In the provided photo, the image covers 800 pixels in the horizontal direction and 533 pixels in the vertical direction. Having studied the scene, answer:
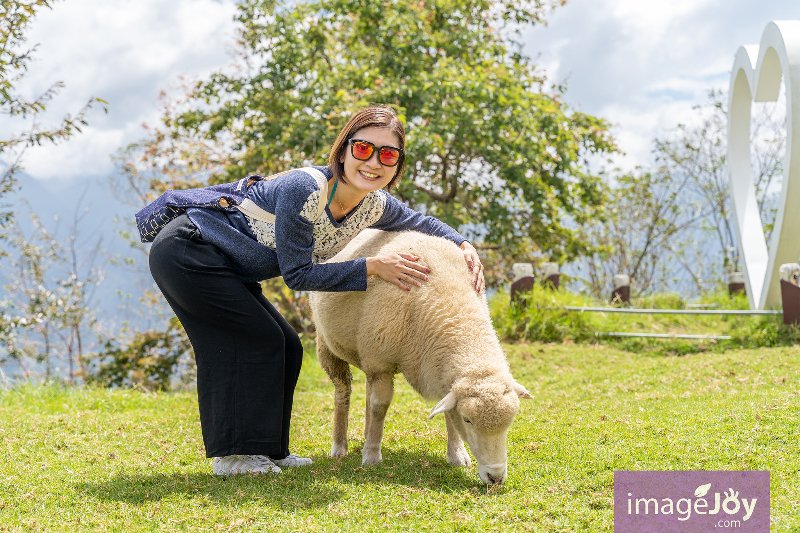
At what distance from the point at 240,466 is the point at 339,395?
0.88 m

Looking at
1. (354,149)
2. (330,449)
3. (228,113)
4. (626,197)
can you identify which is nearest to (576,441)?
(330,449)

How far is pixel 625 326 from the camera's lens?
9812 millimetres

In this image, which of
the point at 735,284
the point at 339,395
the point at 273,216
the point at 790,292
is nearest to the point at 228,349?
the point at 273,216

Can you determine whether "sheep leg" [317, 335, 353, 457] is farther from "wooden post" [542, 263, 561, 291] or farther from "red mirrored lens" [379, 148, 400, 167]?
"wooden post" [542, 263, 561, 291]

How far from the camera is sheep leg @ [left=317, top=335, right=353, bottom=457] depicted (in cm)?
434

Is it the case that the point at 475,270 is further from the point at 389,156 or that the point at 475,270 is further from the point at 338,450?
the point at 338,450

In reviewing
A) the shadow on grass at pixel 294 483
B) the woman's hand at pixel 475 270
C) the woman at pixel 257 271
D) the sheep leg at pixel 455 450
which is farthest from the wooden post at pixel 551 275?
the woman at pixel 257 271

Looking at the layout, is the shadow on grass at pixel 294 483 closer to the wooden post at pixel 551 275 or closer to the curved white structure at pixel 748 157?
the wooden post at pixel 551 275

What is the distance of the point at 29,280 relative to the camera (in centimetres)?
1118

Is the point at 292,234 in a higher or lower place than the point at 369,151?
lower

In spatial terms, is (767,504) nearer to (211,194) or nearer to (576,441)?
(576,441)

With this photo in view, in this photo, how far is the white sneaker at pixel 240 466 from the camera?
3.71 meters

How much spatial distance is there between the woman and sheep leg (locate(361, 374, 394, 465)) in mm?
545

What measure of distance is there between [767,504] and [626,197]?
43.1 ft
